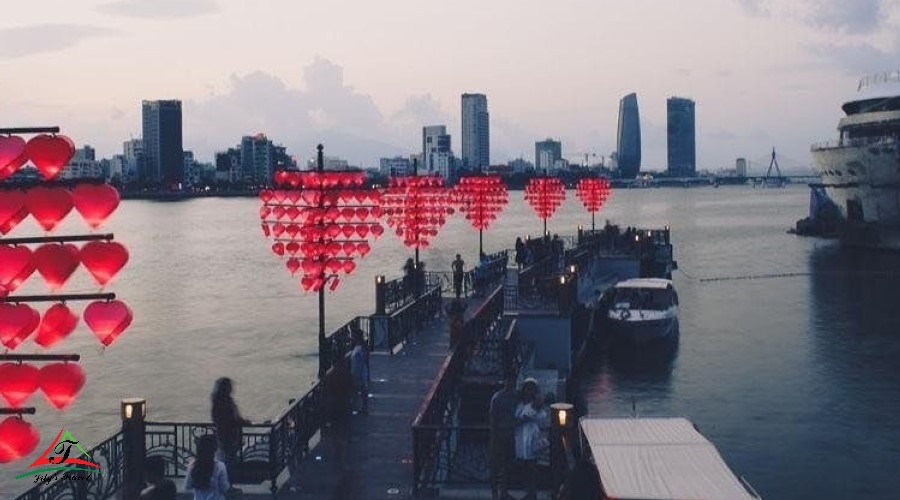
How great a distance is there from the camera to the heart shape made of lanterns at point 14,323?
9.30 meters

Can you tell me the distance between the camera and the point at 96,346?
41875 mm

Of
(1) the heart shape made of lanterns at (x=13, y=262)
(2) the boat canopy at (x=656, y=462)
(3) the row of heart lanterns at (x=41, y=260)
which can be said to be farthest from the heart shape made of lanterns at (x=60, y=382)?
(2) the boat canopy at (x=656, y=462)

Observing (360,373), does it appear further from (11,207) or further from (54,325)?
(11,207)

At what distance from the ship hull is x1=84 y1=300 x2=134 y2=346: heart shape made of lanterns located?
82240mm

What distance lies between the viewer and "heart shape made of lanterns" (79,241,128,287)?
993cm

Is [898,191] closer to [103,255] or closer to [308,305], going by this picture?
[308,305]

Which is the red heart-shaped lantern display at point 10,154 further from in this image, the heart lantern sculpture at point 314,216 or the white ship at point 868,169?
the white ship at point 868,169

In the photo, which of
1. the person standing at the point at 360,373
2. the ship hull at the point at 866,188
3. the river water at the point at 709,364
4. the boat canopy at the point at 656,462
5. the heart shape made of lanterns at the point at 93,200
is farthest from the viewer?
the ship hull at the point at 866,188

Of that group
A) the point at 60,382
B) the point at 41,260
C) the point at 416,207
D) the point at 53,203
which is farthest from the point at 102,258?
the point at 416,207

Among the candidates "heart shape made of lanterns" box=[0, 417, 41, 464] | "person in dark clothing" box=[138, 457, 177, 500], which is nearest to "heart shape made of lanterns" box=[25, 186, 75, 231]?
"heart shape made of lanterns" box=[0, 417, 41, 464]

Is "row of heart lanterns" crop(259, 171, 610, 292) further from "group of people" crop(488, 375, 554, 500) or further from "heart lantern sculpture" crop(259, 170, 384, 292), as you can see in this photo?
"group of people" crop(488, 375, 554, 500)

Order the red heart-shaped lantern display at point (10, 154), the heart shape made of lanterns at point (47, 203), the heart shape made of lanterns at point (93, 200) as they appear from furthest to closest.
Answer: the heart shape made of lanterns at point (93, 200) < the heart shape made of lanterns at point (47, 203) < the red heart-shaped lantern display at point (10, 154)

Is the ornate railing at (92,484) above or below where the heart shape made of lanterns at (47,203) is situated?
below

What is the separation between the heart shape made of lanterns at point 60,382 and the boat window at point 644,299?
3354 cm
